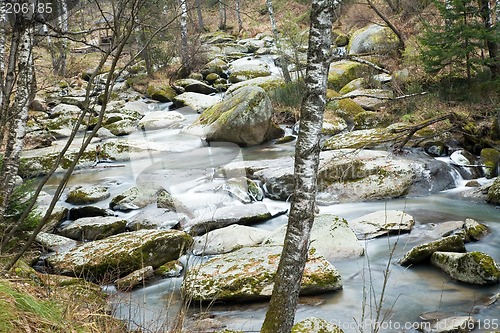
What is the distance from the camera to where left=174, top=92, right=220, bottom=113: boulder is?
1747 centimetres

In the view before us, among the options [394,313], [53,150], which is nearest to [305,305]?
[394,313]

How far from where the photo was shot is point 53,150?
464 inches

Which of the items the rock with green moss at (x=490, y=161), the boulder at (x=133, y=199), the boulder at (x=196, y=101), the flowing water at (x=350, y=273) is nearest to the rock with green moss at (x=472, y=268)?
the flowing water at (x=350, y=273)

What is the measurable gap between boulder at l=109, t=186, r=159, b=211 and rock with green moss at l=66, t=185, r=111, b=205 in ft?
1.46

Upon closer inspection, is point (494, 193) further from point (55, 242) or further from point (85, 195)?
point (85, 195)

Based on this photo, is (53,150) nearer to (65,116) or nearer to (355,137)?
(65,116)

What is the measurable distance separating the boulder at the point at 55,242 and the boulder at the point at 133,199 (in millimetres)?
1640

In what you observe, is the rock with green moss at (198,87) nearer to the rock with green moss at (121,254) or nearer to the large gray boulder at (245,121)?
the large gray boulder at (245,121)

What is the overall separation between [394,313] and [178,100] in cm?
1449

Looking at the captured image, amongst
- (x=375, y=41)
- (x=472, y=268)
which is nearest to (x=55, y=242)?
(x=472, y=268)

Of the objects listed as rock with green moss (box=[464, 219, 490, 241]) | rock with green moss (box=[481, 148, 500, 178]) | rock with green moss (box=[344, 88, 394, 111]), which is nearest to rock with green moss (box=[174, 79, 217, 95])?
rock with green moss (box=[344, 88, 394, 111])

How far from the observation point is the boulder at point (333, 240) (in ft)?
19.7

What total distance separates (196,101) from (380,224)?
12.2m

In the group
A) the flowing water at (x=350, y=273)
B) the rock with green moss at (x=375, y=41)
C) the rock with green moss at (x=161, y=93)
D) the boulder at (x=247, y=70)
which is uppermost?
the rock with green moss at (x=375, y=41)
